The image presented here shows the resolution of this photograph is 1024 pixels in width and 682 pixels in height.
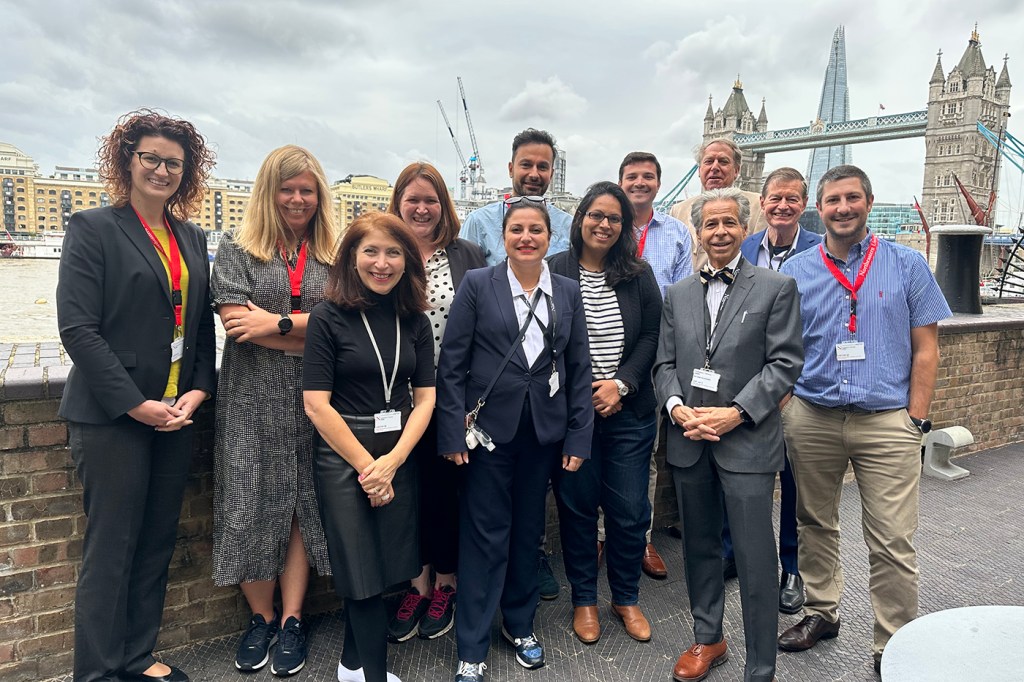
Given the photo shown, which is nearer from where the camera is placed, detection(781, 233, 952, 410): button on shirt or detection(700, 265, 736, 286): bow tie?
detection(700, 265, 736, 286): bow tie

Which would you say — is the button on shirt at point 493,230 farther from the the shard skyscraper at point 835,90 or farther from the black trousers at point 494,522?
the the shard skyscraper at point 835,90

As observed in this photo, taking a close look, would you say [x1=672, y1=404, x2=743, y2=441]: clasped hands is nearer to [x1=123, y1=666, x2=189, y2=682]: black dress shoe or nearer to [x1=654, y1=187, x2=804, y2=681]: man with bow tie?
[x1=654, y1=187, x2=804, y2=681]: man with bow tie

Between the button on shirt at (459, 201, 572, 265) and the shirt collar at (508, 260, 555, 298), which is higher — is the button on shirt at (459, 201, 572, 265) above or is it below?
above

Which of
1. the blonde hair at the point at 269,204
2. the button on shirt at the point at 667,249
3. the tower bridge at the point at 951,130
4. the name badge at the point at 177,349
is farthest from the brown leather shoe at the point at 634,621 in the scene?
the tower bridge at the point at 951,130

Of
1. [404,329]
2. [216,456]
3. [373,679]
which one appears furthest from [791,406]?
[216,456]

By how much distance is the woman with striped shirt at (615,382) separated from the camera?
261 centimetres

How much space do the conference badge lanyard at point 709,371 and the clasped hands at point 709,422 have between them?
93 millimetres

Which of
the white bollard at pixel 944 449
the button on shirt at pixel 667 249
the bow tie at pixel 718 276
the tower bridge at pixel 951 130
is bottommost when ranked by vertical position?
the white bollard at pixel 944 449

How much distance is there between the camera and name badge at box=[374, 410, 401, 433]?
6.82ft

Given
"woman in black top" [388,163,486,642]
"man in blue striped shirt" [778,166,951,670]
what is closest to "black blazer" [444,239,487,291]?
"woman in black top" [388,163,486,642]

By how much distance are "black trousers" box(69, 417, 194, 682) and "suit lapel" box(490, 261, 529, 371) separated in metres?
1.30

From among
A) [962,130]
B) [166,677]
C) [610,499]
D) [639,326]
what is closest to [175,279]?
[166,677]

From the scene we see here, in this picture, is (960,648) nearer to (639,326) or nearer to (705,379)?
(705,379)

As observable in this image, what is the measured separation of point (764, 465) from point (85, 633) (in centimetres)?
248
